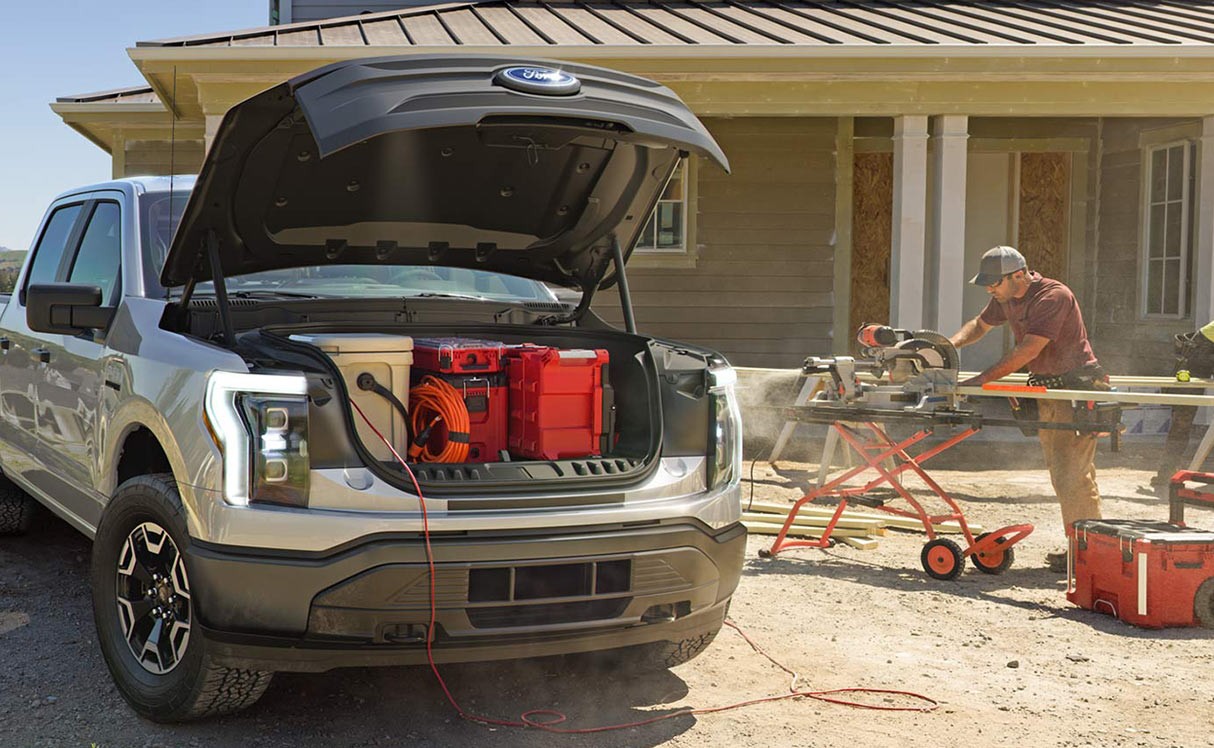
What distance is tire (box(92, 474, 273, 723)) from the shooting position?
11.8ft

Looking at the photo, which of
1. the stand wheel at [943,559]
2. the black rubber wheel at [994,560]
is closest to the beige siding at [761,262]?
the black rubber wheel at [994,560]

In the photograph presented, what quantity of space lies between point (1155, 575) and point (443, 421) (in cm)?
331

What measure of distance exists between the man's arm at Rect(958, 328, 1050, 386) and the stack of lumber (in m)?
1.01

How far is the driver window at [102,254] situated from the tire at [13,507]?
5.76ft

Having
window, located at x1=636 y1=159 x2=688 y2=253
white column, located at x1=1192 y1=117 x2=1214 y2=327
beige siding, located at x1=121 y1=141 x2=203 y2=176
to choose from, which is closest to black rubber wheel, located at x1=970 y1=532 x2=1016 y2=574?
white column, located at x1=1192 y1=117 x2=1214 y2=327

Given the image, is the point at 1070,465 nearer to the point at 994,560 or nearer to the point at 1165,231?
the point at 994,560

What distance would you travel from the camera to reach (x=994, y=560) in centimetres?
640

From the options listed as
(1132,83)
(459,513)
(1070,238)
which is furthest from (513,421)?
(1070,238)

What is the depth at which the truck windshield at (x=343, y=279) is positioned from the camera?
4.67 m

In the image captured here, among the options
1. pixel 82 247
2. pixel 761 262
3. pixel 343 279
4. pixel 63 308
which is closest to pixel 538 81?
pixel 343 279

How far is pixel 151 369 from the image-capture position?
3.96m

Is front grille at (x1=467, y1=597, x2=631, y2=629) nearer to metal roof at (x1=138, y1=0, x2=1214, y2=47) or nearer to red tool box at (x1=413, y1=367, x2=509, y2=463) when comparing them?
red tool box at (x1=413, y1=367, x2=509, y2=463)

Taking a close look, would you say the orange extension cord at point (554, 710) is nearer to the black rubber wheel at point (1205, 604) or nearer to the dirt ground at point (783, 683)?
the dirt ground at point (783, 683)

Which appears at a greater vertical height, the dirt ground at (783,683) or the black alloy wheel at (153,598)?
the black alloy wheel at (153,598)
